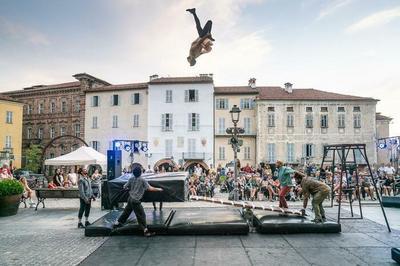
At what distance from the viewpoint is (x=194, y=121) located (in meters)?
40.6

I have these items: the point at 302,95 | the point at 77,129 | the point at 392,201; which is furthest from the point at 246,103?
the point at 392,201

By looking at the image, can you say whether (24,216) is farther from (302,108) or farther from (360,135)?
(360,135)

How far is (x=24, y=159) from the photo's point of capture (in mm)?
49281

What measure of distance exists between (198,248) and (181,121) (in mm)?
33289

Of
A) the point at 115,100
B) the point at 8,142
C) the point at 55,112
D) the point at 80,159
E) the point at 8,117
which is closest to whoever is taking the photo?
the point at 80,159

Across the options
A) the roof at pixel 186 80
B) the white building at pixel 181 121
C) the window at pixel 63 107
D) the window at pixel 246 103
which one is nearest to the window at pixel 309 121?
the window at pixel 246 103

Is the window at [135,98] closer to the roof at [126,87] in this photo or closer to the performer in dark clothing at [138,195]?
Answer: the roof at [126,87]

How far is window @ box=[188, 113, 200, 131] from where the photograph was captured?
40.5 meters

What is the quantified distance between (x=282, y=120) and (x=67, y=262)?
35227 mm

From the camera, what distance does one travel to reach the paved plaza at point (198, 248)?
22.2 ft

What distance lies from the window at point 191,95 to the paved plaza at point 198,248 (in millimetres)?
31300

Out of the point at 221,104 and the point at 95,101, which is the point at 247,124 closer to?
the point at 221,104

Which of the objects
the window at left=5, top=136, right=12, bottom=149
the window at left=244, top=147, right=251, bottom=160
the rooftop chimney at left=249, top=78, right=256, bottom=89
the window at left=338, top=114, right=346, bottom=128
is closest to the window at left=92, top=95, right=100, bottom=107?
the window at left=5, top=136, right=12, bottom=149

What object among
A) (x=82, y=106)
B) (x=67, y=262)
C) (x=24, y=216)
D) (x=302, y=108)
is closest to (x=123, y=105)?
(x=82, y=106)
